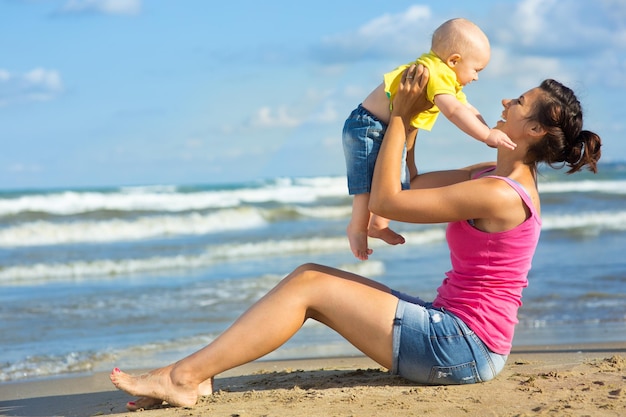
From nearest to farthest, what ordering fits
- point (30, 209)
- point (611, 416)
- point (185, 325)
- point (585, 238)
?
point (611, 416)
point (185, 325)
point (585, 238)
point (30, 209)

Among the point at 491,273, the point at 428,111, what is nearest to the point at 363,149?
the point at 428,111

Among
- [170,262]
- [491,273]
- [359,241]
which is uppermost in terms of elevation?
[170,262]

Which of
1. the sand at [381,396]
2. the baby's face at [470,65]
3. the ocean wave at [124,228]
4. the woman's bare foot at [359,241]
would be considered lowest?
the sand at [381,396]

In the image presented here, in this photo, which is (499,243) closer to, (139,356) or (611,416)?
(611,416)

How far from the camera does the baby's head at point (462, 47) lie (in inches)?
149

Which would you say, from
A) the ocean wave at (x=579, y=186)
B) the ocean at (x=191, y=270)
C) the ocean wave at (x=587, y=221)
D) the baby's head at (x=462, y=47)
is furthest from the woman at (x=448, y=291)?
the ocean wave at (x=579, y=186)

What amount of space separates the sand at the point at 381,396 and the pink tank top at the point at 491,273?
1.00ft

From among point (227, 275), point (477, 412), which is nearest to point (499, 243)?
point (477, 412)

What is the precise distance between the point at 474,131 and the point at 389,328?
0.95m

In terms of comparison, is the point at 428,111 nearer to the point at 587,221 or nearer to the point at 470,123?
the point at 470,123

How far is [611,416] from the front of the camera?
3.28 metres

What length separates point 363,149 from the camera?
389 cm

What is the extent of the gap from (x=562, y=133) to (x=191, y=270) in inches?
316

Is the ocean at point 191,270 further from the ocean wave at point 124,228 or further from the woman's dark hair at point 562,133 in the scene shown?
the woman's dark hair at point 562,133
